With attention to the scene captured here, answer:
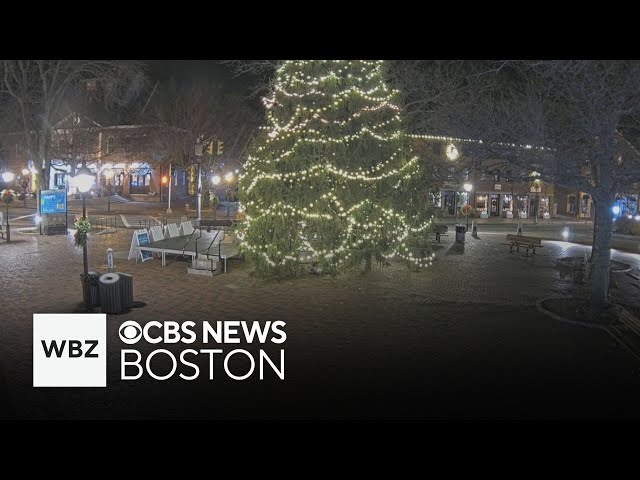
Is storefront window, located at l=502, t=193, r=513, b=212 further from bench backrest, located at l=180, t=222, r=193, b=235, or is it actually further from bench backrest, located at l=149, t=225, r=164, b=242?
bench backrest, located at l=149, t=225, r=164, b=242

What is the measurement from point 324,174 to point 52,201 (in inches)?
594

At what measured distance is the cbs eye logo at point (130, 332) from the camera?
9.25m

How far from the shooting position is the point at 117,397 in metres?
7.01

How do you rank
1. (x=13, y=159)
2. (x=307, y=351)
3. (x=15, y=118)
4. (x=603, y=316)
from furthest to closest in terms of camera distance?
(x=13, y=159) → (x=15, y=118) → (x=603, y=316) → (x=307, y=351)

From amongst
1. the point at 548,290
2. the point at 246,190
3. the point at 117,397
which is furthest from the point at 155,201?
the point at 117,397

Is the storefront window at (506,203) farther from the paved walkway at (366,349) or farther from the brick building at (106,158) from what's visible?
the paved walkway at (366,349)

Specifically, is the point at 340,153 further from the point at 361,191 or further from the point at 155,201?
the point at 155,201

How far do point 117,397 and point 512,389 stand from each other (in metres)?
5.01

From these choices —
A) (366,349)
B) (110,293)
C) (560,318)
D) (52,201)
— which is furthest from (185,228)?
Answer: (560,318)

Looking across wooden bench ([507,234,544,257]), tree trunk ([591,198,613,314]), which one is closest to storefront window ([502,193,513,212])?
wooden bench ([507,234,544,257])

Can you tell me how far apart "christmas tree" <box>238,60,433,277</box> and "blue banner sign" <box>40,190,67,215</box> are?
43.3 feet

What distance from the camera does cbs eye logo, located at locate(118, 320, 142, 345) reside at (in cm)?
925

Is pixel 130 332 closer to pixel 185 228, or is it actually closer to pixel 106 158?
pixel 185 228

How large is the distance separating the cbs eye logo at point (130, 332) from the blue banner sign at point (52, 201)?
16.1 m
